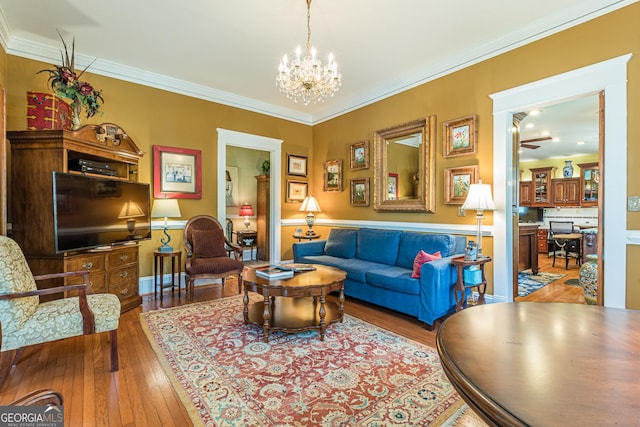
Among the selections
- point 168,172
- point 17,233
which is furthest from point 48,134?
point 168,172

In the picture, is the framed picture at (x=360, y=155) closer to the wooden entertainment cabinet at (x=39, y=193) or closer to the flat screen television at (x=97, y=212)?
the flat screen television at (x=97, y=212)

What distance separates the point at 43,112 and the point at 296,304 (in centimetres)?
350

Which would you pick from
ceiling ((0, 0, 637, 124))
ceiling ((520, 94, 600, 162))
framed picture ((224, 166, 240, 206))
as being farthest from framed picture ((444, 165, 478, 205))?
framed picture ((224, 166, 240, 206))

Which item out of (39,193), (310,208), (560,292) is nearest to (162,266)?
(39,193)

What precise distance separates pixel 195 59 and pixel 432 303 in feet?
13.2

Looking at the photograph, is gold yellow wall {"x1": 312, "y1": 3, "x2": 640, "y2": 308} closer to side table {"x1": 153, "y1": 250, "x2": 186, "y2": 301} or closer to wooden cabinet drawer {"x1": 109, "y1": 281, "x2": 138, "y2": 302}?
side table {"x1": 153, "y1": 250, "x2": 186, "y2": 301}

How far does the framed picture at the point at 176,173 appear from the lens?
4.39m

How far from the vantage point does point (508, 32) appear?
3.31m

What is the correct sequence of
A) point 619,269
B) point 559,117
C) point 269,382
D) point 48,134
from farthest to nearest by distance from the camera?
point 559,117, point 48,134, point 619,269, point 269,382

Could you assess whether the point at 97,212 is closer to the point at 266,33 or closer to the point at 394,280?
the point at 266,33

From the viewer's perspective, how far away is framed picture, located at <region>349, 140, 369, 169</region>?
5.03 m

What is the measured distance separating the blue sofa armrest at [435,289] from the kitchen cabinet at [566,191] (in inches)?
300

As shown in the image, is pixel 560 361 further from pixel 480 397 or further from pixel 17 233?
pixel 17 233

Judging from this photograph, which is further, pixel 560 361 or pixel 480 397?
pixel 560 361
